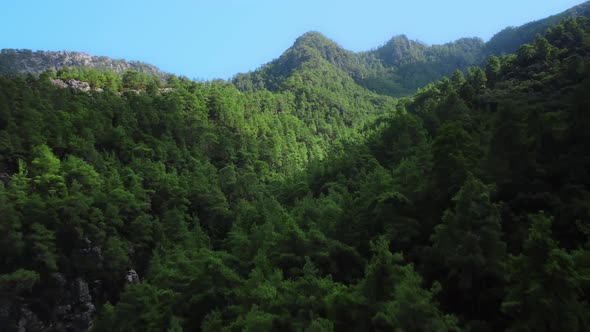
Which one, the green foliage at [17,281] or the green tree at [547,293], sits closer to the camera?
the green tree at [547,293]

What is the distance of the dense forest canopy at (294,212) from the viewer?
63.8 ft

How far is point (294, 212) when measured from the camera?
39.4 meters

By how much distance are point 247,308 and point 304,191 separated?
1065 inches

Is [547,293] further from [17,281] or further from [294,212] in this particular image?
[17,281]

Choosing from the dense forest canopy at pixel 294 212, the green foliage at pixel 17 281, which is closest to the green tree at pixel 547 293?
the dense forest canopy at pixel 294 212

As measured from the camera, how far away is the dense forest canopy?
19453 mm

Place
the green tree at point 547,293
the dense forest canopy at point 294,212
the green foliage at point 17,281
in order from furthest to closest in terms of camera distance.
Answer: the green foliage at point 17,281, the dense forest canopy at point 294,212, the green tree at point 547,293

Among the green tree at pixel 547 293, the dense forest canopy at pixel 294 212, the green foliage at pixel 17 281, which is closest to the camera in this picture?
the green tree at pixel 547 293

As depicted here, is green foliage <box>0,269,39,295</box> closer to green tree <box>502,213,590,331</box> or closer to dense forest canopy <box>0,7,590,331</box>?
dense forest canopy <box>0,7,590,331</box>

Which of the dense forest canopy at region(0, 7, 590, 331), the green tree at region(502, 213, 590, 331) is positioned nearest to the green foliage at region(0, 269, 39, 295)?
the dense forest canopy at region(0, 7, 590, 331)

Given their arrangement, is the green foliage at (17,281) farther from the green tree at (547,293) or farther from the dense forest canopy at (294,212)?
the green tree at (547,293)

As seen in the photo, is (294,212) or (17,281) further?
(17,281)

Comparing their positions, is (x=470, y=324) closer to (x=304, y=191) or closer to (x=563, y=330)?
(x=563, y=330)

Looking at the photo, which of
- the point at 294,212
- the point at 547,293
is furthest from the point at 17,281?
the point at 547,293
